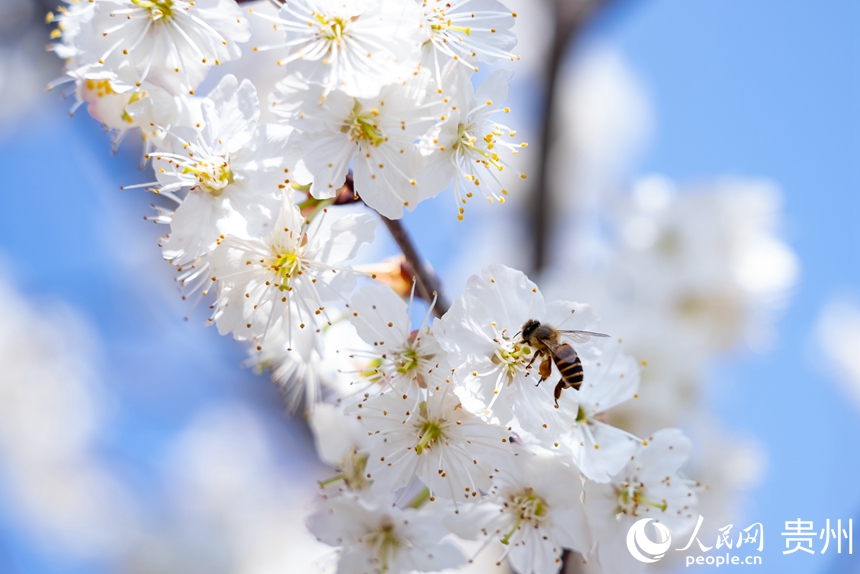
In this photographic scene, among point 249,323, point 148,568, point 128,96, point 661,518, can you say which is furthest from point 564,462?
point 148,568

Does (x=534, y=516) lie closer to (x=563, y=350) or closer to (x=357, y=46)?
(x=563, y=350)

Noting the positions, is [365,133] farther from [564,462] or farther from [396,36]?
[564,462]

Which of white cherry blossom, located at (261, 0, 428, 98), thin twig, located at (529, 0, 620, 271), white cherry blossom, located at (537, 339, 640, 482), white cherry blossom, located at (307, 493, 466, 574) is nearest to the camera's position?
white cherry blossom, located at (261, 0, 428, 98)

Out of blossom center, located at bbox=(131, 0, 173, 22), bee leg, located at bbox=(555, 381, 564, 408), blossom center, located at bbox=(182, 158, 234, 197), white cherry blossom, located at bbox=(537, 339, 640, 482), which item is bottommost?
white cherry blossom, located at bbox=(537, 339, 640, 482)

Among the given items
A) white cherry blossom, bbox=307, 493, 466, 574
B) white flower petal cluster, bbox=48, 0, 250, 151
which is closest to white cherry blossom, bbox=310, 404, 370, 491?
white cherry blossom, bbox=307, 493, 466, 574

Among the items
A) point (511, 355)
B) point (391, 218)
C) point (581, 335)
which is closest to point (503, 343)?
point (511, 355)

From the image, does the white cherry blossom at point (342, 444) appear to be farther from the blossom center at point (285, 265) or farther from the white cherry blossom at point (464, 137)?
the white cherry blossom at point (464, 137)

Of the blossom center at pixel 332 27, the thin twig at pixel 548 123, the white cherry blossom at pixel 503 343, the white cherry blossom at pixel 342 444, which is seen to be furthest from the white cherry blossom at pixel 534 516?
the thin twig at pixel 548 123

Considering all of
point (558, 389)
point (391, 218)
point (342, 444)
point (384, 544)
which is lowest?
point (384, 544)

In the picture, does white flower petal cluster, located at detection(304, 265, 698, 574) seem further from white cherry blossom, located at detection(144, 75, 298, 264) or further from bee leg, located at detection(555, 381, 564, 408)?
white cherry blossom, located at detection(144, 75, 298, 264)
